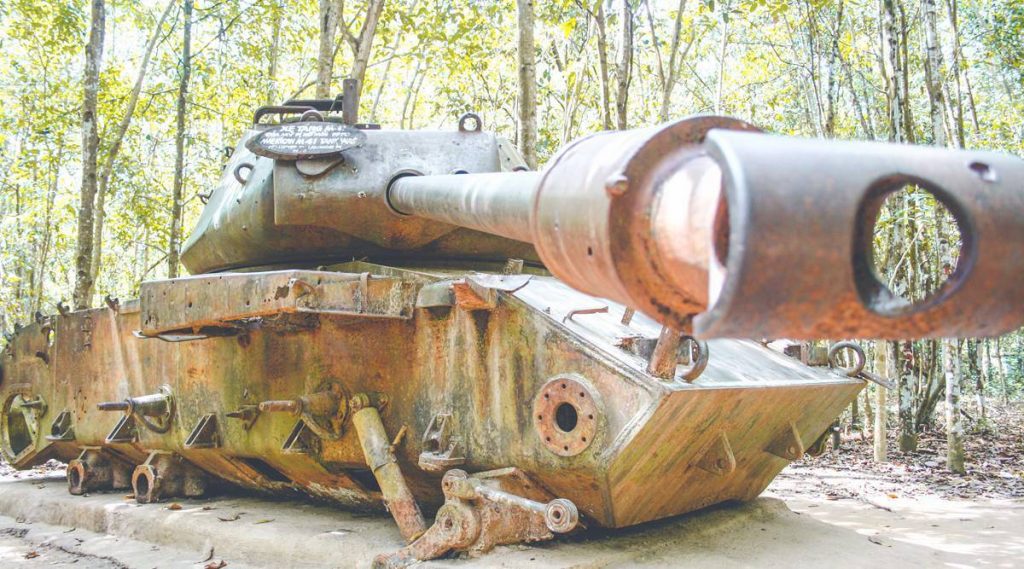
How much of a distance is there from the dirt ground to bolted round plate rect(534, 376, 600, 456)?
0.55 metres

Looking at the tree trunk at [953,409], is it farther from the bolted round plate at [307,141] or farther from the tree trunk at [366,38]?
the tree trunk at [366,38]

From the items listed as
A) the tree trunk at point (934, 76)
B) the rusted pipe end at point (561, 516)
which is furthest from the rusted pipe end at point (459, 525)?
the tree trunk at point (934, 76)

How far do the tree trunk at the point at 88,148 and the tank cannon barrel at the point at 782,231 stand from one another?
10.2 metres

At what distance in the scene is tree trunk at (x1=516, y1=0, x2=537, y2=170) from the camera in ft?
29.0

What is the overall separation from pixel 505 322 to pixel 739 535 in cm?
188

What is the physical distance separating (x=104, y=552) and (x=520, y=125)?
5.06 meters

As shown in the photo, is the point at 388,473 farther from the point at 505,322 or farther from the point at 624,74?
the point at 624,74

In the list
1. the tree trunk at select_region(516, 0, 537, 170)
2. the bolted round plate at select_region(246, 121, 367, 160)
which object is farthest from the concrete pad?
the tree trunk at select_region(516, 0, 537, 170)

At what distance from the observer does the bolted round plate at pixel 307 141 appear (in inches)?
217

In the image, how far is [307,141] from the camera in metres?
5.58

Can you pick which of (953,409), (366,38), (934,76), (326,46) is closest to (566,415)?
(953,409)

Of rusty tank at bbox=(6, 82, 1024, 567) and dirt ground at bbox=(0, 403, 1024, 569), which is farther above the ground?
rusty tank at bbox=(6, 82, 1024, 567)

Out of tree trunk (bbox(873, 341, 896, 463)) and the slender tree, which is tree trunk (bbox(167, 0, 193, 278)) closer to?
the slender tree

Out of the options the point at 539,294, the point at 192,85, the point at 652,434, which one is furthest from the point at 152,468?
the point at 192,85
